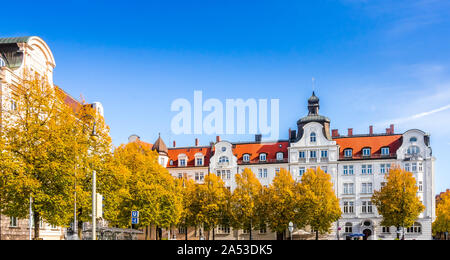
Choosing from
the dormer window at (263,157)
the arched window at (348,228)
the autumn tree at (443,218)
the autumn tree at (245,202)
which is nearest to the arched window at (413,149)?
the arched window at (348,228)

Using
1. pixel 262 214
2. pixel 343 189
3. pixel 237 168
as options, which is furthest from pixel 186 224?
pixel 343 189

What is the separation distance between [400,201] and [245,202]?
22978 mm

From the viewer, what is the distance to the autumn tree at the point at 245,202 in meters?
80.2

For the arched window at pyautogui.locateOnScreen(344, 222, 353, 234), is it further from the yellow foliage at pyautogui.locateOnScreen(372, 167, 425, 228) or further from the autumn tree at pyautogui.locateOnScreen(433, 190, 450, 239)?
the autumn tree at pyautogui.locateOnScreen(433, 190, 450, 239)

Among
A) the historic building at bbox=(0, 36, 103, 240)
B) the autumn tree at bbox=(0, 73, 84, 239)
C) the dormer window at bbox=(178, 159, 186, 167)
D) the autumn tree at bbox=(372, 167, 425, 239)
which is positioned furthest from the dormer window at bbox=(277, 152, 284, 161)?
the autumn tree at bbox=(0, 73, 84, 239)

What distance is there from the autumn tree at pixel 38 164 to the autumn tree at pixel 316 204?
45.8 meters

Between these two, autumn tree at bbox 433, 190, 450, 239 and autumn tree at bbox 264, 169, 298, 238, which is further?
autumn tree at bbox 433, 190, 450, 239

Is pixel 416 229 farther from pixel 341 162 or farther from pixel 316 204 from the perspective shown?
pixel 316 204

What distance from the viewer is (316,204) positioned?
77.5 metres

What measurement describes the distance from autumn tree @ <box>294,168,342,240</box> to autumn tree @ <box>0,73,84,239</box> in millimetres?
45756

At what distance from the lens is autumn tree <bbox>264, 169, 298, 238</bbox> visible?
258 ft

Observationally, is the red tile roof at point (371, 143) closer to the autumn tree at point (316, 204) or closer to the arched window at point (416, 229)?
the arched window at point (416, 229)

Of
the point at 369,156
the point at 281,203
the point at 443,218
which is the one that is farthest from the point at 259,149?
the point at 443,218
